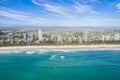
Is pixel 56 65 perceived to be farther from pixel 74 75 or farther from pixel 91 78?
pixel 91 78

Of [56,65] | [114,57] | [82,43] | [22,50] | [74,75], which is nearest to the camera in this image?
[74,75]

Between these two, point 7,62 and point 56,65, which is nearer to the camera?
point 56,65

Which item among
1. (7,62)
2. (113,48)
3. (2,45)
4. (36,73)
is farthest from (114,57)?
(2,45)

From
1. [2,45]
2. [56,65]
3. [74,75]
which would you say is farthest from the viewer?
[2,45]

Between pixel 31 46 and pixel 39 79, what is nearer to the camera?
pixel 39 79

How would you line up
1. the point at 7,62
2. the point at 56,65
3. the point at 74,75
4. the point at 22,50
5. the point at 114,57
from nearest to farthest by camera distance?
1. the point at 74,75
2. the point at 56,65
3. the point at 7,62
4. the point at 114,57
5. the point at 22,50

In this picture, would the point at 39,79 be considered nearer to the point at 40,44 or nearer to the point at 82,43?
the point at 40,44

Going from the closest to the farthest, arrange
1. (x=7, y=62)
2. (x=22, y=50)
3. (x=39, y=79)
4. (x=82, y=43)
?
(x=39, y=79), (x=7, y=62), (x=22, y=50), (x=82, y=43)

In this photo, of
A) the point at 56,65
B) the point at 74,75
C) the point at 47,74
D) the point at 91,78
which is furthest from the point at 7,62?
the point at 91,78

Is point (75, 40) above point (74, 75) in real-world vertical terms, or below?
above
